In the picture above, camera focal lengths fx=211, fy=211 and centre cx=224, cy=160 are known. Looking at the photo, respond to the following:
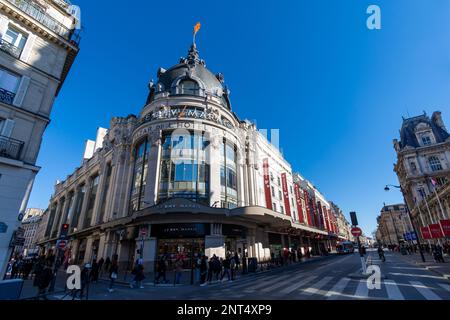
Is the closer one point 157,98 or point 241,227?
point 241,227

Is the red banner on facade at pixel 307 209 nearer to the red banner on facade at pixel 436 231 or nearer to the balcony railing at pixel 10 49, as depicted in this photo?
the red banner on facade at pixel 436 231

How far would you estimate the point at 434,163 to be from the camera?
41.5 metres

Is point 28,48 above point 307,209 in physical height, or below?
above

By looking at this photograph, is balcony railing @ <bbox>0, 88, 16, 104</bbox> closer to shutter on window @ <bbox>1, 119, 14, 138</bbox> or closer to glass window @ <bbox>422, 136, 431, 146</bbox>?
shutter on window @ <bbox>1, 119, 14, 138</bbox>

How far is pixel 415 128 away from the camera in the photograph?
45.6 metres

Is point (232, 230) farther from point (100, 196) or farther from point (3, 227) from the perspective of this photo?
point (100, 196)

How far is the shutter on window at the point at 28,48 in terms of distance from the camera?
44.2 feet

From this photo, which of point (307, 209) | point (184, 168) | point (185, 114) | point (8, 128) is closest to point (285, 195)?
Result: point (307, 209)

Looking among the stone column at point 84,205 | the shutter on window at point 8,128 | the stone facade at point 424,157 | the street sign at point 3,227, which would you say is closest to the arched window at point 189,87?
the shutter on window at point 8,128

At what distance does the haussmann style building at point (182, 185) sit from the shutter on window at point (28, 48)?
12.3 metres

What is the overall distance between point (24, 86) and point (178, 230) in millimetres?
15423
